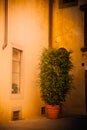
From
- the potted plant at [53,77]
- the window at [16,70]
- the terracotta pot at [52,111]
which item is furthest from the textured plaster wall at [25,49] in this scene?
the terracotta pot at [52,111]

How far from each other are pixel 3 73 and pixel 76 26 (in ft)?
22.4

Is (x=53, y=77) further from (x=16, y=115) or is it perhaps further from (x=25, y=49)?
(x=16, y=115)

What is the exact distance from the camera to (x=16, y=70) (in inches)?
601

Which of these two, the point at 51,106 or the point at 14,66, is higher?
the point at 14,66

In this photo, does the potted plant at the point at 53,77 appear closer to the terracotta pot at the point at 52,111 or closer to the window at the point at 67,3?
the terracotta pot at the point at 52,111

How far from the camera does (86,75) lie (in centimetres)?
1859

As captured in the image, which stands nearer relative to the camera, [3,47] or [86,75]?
[3,47]

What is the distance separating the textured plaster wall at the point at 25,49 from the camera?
13.8 meters

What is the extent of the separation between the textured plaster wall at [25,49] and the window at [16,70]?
0.64 feet

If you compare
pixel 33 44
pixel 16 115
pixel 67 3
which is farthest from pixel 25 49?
pixel 67 3

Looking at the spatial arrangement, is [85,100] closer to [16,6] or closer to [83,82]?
[83,82]

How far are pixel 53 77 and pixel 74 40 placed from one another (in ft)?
13.2


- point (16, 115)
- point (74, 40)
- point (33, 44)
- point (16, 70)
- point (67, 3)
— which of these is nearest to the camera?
point (16, 115)

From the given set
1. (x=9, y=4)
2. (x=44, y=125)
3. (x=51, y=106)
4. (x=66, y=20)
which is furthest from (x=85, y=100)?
(x=9, y=4)
